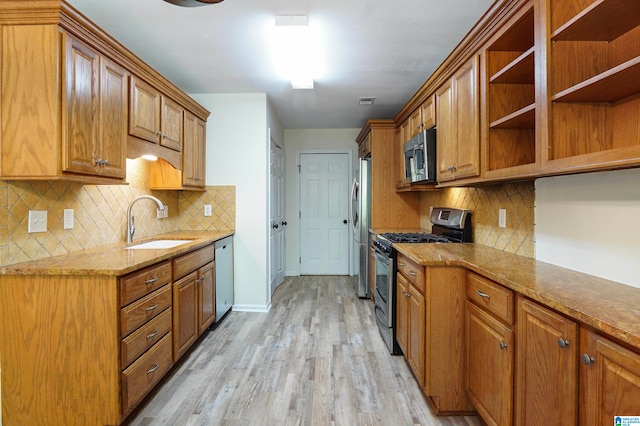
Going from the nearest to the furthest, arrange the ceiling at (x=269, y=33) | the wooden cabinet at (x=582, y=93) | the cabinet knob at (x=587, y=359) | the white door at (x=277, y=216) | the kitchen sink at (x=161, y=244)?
the cabinet knob at (x=587, y=359), the wooden cabinet at (x=582, y=93), the ceiling at (x=269, y=33), the kitchen sink at (x=161, y=244), the white door at (x=277, y=216)

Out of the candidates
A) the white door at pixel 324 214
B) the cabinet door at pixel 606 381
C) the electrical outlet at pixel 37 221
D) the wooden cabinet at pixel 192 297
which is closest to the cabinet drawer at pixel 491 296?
the cabinet door at pixel 606 381

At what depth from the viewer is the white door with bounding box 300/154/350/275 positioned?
17.4 feet

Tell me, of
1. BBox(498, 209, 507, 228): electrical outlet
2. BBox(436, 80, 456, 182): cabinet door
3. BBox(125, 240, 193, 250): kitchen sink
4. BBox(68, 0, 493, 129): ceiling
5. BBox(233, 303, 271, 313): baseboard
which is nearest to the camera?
BBox(68, 0, 493, 129): ceiling

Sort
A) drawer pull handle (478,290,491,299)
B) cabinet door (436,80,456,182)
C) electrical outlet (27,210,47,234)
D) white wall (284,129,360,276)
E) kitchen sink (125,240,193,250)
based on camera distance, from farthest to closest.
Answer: white wall (284,129,360,276) → kitchen sink (125,240,193,250) → cabinet door (436,80,456,182) → electrical outlet (27,210,47,234) → drawer pull handle (478,290,491,299)

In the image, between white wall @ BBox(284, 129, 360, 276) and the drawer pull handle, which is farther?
white wall @ BBox(284, 129, 360, 276)

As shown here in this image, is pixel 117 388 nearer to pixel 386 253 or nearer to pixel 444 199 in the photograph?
pixel 386 253

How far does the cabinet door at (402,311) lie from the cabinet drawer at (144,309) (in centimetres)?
165

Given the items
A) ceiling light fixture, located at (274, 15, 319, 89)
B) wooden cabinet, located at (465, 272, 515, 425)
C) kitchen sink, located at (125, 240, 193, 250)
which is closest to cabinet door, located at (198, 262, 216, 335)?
kitchen sink, located at (125, 240, 193, 250)

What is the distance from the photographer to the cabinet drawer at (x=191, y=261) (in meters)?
2.28

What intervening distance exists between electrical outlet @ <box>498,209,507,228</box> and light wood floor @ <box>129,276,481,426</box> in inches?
48.6

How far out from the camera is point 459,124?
223 cm

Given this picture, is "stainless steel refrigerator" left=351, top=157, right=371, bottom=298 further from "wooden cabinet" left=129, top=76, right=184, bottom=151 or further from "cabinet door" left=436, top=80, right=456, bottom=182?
"wooden cabinet" left=129, top=76, right=184, bottom=151

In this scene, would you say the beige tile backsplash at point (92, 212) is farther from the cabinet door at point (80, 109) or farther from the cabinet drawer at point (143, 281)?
the cabinet drawer at point (143, 281)

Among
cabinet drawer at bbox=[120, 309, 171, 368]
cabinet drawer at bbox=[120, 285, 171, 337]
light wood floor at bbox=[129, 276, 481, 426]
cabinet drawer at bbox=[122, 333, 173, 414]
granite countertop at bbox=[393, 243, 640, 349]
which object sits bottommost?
light wood floor at bbox=[129, 276, 481, 426]
